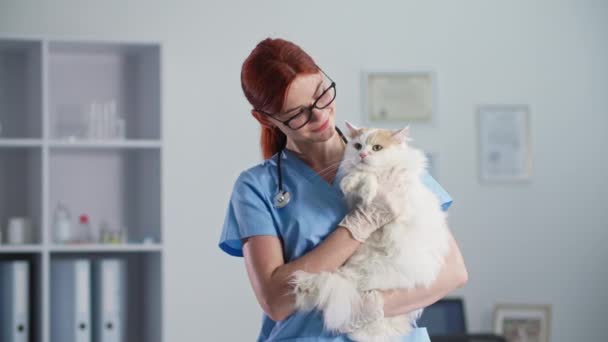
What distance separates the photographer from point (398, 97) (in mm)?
3643

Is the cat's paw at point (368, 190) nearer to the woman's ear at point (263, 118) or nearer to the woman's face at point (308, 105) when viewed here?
the woman's face at point (308, 105)

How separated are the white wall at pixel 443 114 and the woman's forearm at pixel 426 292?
2024 millimetres

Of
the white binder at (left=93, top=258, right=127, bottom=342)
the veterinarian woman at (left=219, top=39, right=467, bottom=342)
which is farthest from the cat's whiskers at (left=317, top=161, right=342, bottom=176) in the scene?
the white binder at (left=93, top=258, right=127, bottom=342)

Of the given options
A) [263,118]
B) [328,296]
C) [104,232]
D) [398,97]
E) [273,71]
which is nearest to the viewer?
[328,296]

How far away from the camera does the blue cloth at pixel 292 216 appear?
5.14 ft

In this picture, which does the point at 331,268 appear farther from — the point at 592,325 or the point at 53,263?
the point at 592,325

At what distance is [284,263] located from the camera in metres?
1.55

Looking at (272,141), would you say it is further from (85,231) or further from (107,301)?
(85,231)

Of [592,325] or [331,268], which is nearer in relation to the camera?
[331,268]

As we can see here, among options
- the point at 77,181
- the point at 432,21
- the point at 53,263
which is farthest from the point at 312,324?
the point at 432,21

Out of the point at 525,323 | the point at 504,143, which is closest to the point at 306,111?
the point at 504,143

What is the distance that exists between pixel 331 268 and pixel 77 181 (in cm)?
217

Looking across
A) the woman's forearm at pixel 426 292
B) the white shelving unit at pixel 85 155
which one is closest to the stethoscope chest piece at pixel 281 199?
the woman's forearm at pixel 426 292

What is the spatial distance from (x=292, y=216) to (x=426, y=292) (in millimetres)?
284
